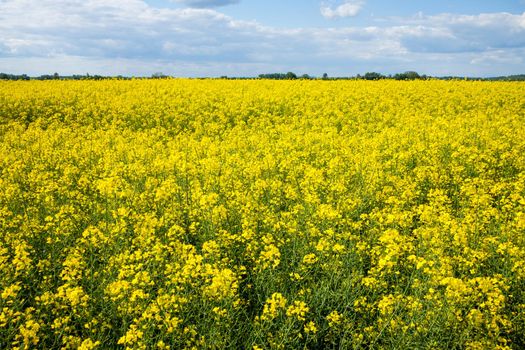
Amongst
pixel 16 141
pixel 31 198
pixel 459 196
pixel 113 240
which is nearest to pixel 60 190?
pixel 31 198

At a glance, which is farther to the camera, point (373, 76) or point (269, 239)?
point (373, 76)

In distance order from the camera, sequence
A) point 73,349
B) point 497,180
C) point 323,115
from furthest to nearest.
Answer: point 323,115 → point 497,180 → point 73,349

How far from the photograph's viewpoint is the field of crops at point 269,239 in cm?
380

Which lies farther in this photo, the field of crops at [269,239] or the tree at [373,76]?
the tree at [373,76]

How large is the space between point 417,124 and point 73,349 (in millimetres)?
11761

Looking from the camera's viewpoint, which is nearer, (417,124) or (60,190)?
(60,190)

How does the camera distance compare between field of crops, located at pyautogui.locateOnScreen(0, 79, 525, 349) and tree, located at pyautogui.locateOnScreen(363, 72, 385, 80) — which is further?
tree, located at pyautogui.locateOnScreen(363, 72, 385, 80)

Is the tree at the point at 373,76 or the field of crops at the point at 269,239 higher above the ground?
the tree at the point at 373,76

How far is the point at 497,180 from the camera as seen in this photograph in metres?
8.70

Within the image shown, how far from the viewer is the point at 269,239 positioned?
488 cm

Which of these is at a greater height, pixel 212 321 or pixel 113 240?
pixel 113 240

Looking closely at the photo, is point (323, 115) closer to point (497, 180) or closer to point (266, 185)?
point (497, 180)

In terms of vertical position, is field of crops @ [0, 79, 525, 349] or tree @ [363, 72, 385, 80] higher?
tree @ [363, 72, 385, 80]

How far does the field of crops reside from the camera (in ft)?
12.5
